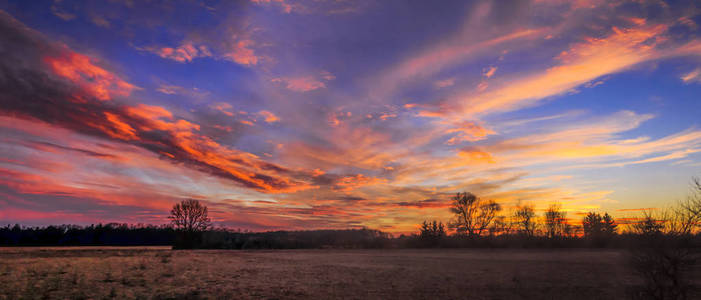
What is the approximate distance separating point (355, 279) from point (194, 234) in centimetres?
6331

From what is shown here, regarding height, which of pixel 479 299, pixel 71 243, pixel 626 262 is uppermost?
pixel 626 262

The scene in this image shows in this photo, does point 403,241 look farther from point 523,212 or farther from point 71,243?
point 71,243

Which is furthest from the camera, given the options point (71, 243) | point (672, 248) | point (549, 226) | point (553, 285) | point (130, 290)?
point (71, 243)

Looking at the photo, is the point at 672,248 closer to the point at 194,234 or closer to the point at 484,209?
the point at 484,209

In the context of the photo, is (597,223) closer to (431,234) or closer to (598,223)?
(598,223)

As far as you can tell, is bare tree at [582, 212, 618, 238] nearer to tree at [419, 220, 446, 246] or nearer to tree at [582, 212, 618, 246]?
tree at [582, 212, 618, 246]

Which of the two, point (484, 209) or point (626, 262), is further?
point (484, 209)

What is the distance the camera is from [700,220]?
28484 millimetres

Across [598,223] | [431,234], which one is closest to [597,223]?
[598,223]

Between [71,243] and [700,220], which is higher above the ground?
[700,220]

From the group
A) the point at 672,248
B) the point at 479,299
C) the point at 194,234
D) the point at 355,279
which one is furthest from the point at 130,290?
the point at 194,234

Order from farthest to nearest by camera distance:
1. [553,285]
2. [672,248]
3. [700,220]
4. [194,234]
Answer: [194,234] → [700,220] → [553,285] → [672,248]

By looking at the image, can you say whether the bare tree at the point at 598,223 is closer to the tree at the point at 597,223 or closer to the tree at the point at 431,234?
the tree at the point at 597,223

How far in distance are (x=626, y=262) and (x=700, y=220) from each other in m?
24.9
